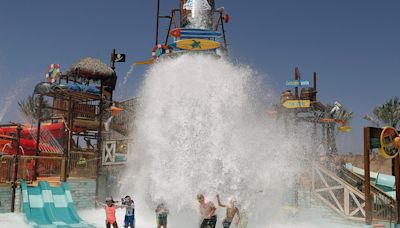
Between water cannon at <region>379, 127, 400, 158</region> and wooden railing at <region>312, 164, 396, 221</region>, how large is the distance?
170cm

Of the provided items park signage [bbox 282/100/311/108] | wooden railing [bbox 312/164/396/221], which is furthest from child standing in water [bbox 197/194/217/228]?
park signage [bbox 282/100/311/108]

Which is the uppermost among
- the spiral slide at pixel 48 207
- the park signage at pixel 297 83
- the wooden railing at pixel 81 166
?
the park signage at pixel 297 83

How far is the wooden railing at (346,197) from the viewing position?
50.5 ft

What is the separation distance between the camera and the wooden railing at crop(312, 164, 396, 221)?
15.4m

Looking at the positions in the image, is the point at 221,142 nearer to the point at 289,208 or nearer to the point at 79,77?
the point at 289,208

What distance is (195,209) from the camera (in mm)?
13195

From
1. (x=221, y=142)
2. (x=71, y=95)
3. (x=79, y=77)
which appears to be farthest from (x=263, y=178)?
(x=79, y=77)

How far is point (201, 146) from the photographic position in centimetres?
1412

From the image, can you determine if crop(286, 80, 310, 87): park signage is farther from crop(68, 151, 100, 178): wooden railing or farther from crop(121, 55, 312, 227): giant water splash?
crop(68, 151, 100, 178): wooden railing

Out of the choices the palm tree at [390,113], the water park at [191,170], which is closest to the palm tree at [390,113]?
the palm tree at [390,113]

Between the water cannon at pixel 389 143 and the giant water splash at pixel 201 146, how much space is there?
13.8 feet

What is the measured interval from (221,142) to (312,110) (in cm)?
1894

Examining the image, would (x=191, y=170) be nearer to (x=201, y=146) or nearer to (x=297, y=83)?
(x=201, y=146)

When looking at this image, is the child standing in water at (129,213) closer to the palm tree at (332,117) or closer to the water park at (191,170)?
the water park at (191,170)
